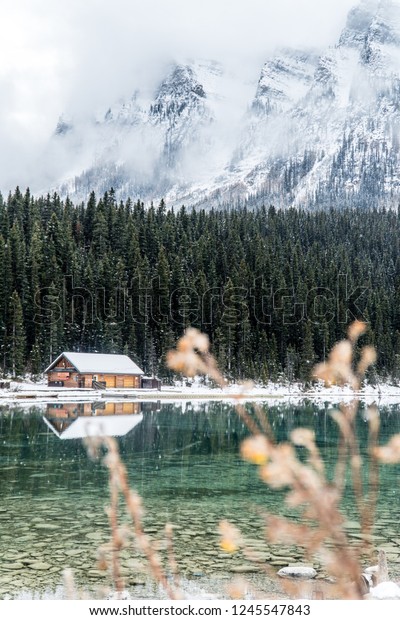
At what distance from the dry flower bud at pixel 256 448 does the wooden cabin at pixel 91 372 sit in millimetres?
66027

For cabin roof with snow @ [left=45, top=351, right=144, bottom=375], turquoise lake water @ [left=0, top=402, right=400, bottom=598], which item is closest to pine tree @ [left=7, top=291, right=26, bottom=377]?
cabin roof with snow @ [left=45, top=351, right=144, bottom=375]

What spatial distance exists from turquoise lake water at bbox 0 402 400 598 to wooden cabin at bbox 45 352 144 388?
38.1 metres

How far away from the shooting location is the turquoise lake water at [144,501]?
9312 mm

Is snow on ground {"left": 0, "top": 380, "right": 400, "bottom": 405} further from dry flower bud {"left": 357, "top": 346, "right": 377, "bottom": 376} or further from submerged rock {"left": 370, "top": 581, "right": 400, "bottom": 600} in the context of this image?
dry flower bud {"left": 357, "top": 346, "right": 377, "bottom": 376}

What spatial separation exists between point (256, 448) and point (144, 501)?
13.5 metres

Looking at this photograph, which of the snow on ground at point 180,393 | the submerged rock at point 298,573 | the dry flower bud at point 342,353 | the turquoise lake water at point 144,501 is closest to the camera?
the dry flower bud at point 342,353

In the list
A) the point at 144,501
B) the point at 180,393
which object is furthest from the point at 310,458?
the point at 180,393

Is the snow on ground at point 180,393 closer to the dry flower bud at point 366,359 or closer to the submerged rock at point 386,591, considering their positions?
the submerged rock at point 386,591

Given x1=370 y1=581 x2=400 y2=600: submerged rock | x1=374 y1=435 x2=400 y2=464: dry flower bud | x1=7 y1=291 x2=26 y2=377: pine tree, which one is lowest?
A: x1=370 y1=581 x2=400 y2=600: submerged rock

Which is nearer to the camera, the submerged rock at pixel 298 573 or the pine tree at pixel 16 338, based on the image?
the submerged rock at pixel 298 573

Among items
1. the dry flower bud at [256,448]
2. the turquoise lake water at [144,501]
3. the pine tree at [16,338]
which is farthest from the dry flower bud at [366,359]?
the pine tree at [16,338]

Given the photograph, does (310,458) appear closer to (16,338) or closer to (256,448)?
(256,448)

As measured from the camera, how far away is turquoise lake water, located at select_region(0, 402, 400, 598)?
931cm
